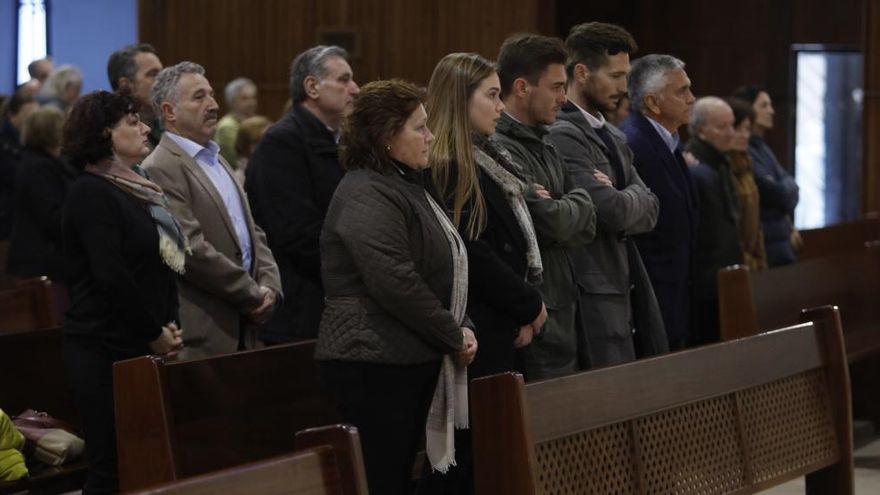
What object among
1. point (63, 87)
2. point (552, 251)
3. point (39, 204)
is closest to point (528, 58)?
point (552, 251)

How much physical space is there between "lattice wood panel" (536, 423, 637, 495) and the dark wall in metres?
10.4

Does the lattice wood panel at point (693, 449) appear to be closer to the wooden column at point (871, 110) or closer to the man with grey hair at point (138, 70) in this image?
the man with grey hair at point (138, 70)

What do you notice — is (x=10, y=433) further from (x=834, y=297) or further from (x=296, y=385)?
(x=834, y=297)

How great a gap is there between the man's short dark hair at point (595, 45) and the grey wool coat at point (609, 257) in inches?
7.2

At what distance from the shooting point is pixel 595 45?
4.68 m

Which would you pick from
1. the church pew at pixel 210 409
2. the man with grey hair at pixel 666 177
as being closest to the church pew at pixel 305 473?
the church pew at pixel 210 409

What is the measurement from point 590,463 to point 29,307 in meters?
2.82

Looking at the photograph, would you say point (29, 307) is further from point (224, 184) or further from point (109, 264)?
point (109, 264)

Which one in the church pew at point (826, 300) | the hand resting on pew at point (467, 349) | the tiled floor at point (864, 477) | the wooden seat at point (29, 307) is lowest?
the tiled floor at point (864, 477)

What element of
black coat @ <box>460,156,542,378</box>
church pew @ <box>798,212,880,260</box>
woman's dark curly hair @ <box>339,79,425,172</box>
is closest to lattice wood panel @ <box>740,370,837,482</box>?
black coat @ <box>460,156,542,378</box>

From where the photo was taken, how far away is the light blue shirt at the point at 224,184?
15.4 feet

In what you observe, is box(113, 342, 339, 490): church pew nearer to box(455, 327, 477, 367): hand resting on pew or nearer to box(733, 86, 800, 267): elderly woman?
box(455, 327, 477, 367): hand resting on pew

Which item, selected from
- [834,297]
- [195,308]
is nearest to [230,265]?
[195,308]

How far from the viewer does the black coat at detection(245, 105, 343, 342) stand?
479 cm
